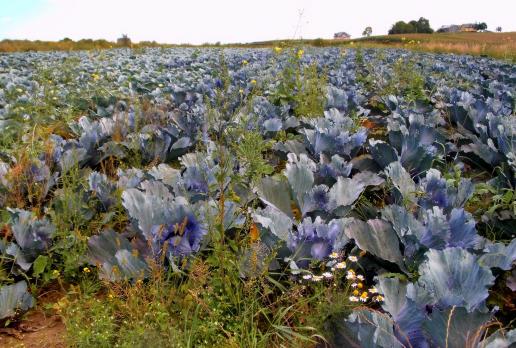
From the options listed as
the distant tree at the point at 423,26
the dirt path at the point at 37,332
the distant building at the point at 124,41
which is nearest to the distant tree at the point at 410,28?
the distant tree at the point at 423,26

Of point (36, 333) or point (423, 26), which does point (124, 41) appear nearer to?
point (36, 333)

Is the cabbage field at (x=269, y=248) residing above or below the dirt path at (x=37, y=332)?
above

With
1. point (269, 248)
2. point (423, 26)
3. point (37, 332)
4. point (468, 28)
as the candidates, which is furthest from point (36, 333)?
point (423, 26)

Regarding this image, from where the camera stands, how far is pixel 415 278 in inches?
69.1

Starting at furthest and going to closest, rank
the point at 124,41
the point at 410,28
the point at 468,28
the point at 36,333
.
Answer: the point at 410,28 < the point at 468,28 < the point at 124,41 < the point at 36,333

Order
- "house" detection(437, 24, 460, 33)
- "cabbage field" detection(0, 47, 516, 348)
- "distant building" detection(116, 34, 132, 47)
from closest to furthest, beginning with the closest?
"cabbage field" detection(0, 47, 516, 348), "distant building" detection(116, 34, 132, 47), "house" detection(437, 24, 460, 33)

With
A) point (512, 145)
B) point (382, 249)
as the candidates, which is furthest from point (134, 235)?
point (512, 145)

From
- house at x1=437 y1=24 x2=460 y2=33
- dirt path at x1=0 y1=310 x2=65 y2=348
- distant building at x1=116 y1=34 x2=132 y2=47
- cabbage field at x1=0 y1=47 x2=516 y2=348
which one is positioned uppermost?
house at x1=437 y1=24 x2=460 y2=33

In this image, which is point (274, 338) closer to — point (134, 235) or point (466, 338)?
point (466, 338)

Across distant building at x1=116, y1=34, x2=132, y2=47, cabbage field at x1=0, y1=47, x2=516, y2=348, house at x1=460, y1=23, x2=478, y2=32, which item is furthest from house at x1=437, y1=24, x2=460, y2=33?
cabbage field at x1=0, y1=47, x2=516, y2=348

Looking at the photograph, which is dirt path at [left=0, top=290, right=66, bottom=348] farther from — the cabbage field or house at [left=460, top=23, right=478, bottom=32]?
house at [left=460, top=23, right=478, bottom=32]

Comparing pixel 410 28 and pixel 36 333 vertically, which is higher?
pixel 410 28

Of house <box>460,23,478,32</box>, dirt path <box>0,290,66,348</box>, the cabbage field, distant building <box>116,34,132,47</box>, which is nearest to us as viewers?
the cabbage field

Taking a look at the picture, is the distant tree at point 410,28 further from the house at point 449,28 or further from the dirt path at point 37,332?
the dirt path at point 37,332
